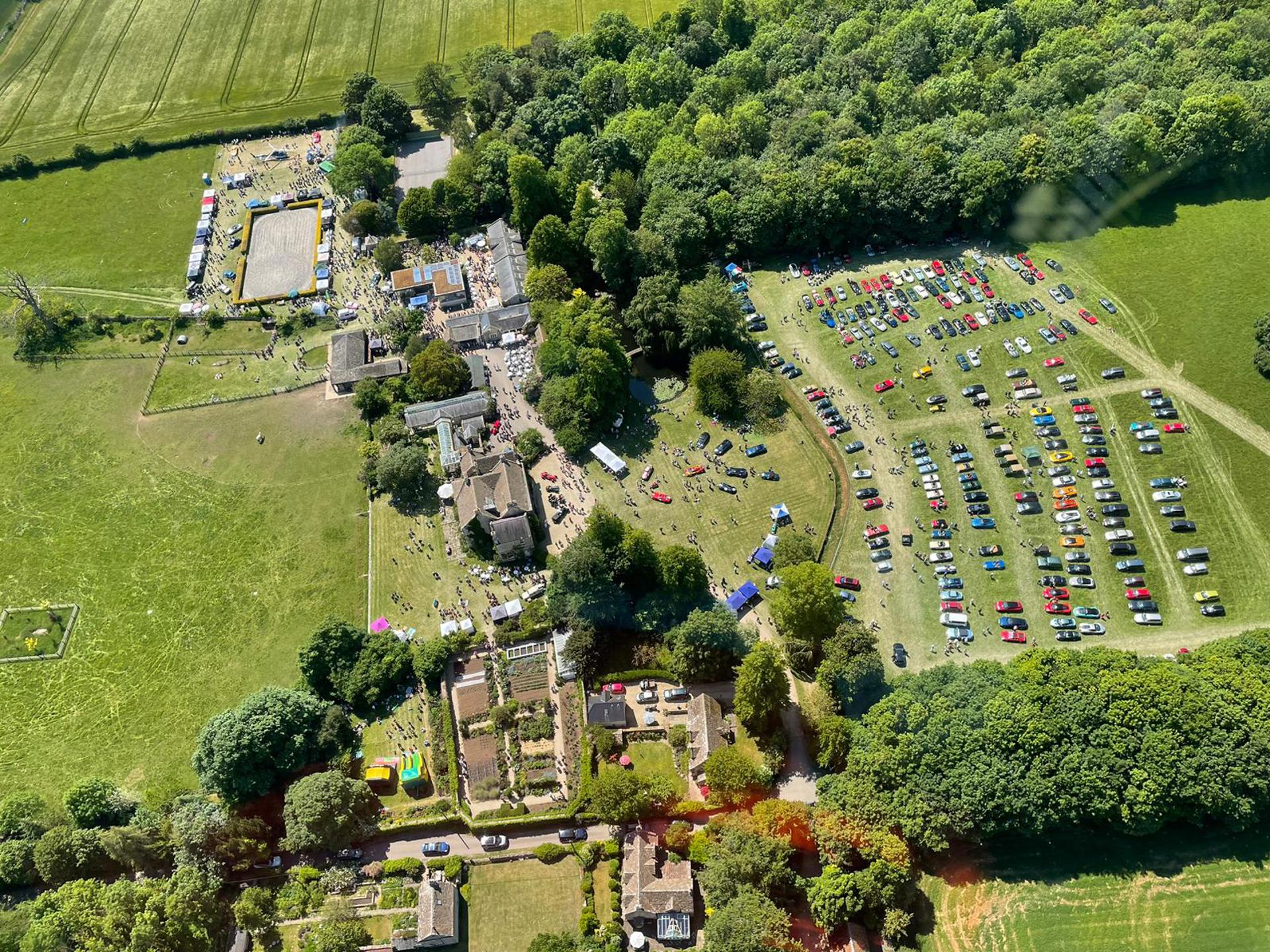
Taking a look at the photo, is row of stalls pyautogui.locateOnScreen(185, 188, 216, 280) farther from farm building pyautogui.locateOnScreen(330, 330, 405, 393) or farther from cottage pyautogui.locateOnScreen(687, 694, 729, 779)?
cottage pyautogui.locateOnScreen(687, 694, 729, 779)

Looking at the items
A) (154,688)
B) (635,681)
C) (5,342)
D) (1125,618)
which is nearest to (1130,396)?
(1125,618)

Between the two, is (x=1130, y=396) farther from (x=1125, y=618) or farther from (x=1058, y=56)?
(x=1058, y=56)

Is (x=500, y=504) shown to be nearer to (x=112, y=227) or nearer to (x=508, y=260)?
(x=508, y=260)

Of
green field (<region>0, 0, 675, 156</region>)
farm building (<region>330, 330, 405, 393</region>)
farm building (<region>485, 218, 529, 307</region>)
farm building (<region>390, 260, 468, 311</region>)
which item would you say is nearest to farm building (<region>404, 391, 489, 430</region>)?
farm building (<region>330, 330, 405, 393</region>)

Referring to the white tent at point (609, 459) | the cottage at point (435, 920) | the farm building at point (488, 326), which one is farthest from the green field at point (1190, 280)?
the cottage at point (435, 920)

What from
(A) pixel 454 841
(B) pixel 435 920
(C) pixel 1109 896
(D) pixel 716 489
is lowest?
(C) pixel 1109 896

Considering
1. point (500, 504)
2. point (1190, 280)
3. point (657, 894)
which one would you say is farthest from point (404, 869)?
point (1190, 280)
